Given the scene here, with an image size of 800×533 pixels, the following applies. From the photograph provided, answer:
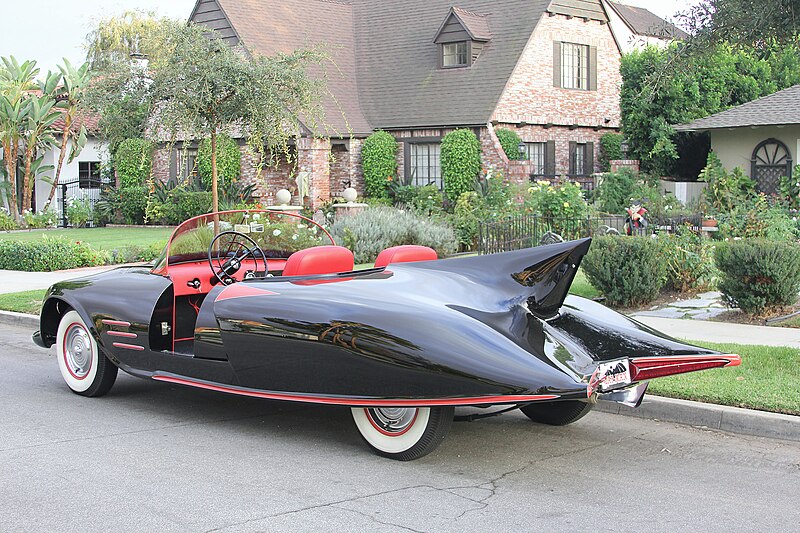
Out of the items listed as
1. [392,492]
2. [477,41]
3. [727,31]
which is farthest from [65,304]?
[477,41]

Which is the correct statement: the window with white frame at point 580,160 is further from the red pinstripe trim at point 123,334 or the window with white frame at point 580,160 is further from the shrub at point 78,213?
the red pinstripe trim at point 123,334

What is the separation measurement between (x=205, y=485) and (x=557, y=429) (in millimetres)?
2669

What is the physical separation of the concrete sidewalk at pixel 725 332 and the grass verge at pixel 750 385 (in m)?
1.07

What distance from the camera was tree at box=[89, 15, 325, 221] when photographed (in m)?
14.7

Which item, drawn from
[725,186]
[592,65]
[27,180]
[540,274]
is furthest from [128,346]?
[592,65]

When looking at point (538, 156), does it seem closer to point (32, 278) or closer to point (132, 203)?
point (132, 203)

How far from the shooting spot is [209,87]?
1470cm

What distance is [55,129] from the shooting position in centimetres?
3322

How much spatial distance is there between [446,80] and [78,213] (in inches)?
494

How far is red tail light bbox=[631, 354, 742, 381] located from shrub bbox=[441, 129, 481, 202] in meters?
21.2

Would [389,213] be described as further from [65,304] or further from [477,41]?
[65,304]

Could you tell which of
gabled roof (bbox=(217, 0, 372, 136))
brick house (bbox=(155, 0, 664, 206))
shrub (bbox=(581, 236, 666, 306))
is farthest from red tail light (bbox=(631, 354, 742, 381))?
gabled roof (bbox=(217, 0, 372, 136))

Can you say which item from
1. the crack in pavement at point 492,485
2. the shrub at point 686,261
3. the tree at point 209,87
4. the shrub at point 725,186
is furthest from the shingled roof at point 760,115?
the crack in pavement at point 492,485

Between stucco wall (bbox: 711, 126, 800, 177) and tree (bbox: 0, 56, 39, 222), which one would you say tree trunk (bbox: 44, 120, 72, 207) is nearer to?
tree (bbox: 0, 56, 39, 222)
